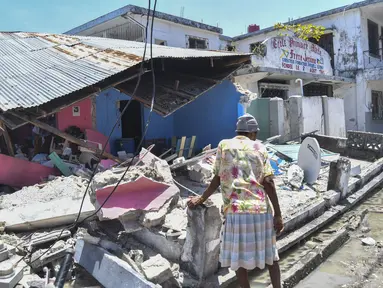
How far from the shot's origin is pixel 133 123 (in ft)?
34.3

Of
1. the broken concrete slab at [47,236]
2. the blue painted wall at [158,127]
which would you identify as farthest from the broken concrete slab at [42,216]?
the blue painted wall at [158,127]

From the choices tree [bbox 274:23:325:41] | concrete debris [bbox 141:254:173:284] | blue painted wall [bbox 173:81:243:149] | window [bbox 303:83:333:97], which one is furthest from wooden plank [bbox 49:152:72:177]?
window [bbox 303:83:333:97]

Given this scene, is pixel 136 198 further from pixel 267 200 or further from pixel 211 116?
pixel 211 116

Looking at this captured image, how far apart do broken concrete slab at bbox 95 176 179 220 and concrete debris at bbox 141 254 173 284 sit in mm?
720

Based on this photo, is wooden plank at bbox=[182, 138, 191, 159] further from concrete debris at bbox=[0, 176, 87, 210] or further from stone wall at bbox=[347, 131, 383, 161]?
stone wall at bbox=[347, 131, 383, 161]

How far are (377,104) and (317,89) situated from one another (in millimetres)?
4689

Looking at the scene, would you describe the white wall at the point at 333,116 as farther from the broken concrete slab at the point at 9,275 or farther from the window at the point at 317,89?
the broken concrete slab at the point at 9,275

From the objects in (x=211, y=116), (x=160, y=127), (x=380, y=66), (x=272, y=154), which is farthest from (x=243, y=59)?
(x=380, y=66)

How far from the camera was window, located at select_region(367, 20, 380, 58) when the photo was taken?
17594mm

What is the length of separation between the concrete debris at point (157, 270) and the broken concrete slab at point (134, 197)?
2.36ft

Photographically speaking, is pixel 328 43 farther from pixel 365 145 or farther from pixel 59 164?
pixel 59 164

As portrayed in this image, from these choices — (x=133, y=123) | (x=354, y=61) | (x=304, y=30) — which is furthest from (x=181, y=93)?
(x=354, y=61)

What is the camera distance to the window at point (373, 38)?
1759cm

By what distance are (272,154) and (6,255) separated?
678cm
